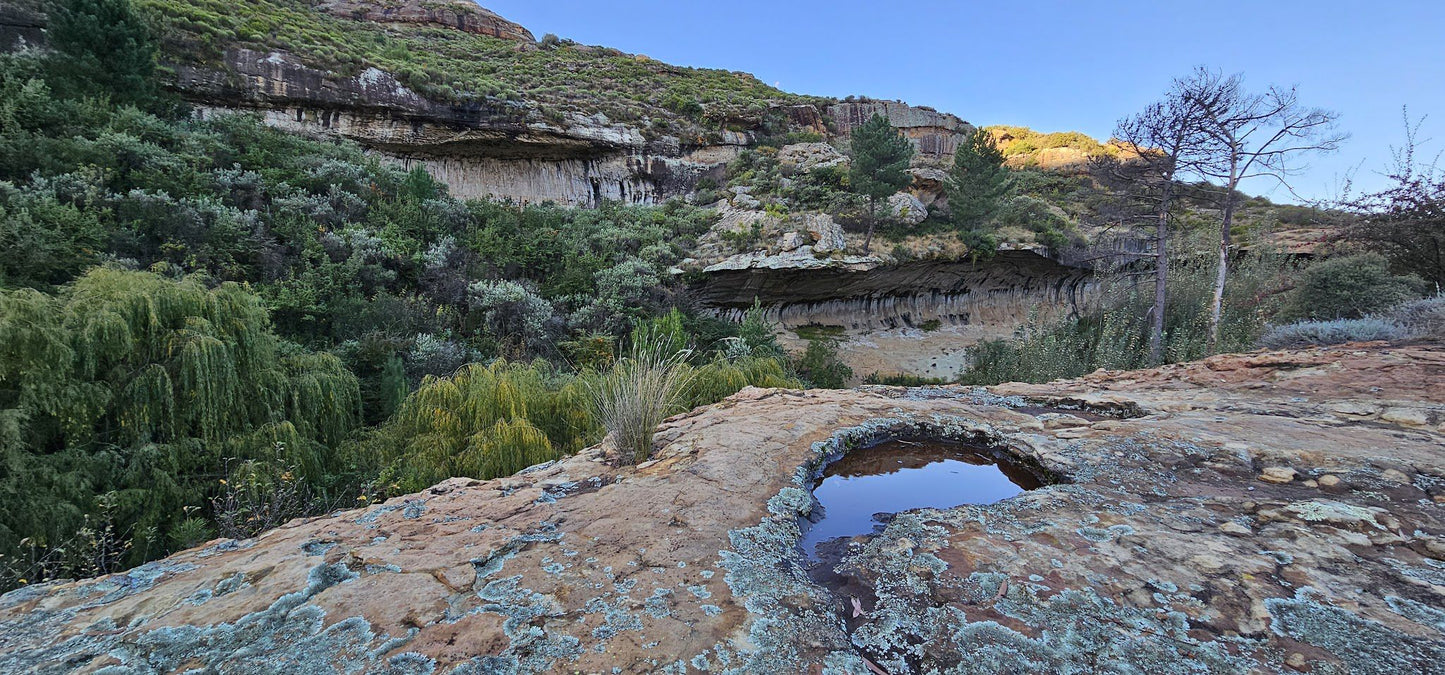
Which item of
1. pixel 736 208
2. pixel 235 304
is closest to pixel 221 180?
pixel 235 304

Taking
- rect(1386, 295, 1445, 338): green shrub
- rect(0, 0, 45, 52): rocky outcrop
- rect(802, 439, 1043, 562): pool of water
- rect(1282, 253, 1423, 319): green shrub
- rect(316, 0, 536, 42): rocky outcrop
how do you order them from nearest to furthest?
1. rect(802, 439, 1043, 562): pool of water
2. rect(1386, 295, 1445, 338): green shrub
3. rect(1282, 253, 1423, 319): green shrub
4. rect(0, 0, 45, 52): rocky outcrop
5. rect(316, 0, 536, 42): rocky outcrop

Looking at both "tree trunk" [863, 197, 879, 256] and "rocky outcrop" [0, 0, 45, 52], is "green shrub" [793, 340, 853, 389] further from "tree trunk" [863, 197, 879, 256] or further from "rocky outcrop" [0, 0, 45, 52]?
"rocky outcrop" [0, 0, 45, 52]

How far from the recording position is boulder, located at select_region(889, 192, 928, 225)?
16.7 m

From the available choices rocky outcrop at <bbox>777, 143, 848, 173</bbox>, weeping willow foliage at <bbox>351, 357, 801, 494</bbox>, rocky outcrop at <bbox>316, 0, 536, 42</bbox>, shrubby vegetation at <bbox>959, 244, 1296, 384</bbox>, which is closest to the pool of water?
weeping willow foliage at <bbox>351, 357, 801, 494</bbox>

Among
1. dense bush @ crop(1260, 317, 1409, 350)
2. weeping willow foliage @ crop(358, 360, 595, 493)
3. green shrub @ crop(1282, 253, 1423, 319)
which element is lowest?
weeping willow foliage @ crop(358, 360, 595, 493)

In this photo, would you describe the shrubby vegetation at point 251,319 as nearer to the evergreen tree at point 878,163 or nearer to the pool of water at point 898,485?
the pool of water at point 898,485

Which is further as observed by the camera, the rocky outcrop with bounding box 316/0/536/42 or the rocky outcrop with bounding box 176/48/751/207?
the rocky outcrop with bounding box 316/0/536/42

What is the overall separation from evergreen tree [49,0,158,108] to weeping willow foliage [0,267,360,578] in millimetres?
11318

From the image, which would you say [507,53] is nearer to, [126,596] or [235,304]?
[235,304]

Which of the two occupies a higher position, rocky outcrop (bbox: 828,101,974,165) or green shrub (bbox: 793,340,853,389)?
rocky outcrop (bbox: 828,101,974,165)

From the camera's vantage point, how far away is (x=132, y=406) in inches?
170

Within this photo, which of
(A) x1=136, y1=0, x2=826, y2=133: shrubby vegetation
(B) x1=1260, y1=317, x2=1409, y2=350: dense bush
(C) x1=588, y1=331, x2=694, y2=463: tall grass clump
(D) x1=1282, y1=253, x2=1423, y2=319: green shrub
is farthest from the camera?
(A) x1=136, y1=0, x2=826, y2=133: shrubby vegetation

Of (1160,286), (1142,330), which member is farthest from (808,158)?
(1160,286)

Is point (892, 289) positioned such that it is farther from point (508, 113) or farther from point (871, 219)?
point (508, 113)
